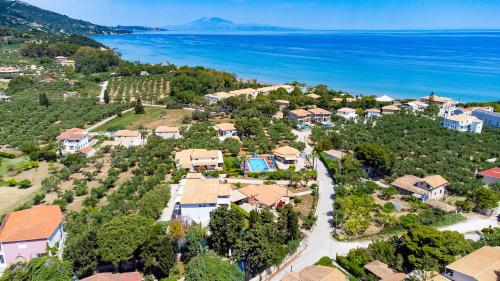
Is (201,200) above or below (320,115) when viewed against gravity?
below

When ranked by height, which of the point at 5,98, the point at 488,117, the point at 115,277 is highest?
the point at 488,117

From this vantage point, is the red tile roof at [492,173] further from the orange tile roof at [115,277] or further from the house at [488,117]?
the orange tile roof at [115,277]

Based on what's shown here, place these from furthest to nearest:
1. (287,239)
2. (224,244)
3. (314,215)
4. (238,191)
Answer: (238,191) < (314,215) < (287,239) < (224,244)

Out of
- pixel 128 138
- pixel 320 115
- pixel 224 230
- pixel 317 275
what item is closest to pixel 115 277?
pixel 224 230

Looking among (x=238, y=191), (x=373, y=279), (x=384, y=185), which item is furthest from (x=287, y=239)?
(x=384, y=185)

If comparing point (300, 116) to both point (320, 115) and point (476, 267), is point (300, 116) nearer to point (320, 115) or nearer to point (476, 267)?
point (320, 115)

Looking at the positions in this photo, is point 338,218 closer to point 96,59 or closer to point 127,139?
point 127,139
